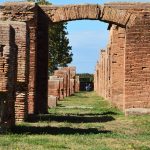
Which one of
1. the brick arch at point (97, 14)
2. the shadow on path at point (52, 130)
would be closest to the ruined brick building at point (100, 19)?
the brick arch at point (97, 14)

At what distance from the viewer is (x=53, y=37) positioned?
2400 inches

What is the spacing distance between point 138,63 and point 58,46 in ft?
138

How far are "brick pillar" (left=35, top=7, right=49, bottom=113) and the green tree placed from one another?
1509 inches

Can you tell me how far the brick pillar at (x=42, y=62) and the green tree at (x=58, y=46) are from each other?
126 feet

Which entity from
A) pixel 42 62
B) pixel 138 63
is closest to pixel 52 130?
pixel 138 63

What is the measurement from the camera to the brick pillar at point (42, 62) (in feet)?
68.5

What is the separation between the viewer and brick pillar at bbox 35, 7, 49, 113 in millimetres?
20877

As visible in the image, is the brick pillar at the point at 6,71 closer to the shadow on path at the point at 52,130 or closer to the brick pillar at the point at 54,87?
the shadow on path at the point at 52,130

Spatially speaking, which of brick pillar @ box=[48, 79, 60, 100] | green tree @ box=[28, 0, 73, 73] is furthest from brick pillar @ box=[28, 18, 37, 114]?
green tree @ box=[28, 0, 73, 73]

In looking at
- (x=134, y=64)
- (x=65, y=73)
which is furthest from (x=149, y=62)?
(x=65, y=73)

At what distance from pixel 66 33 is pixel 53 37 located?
207 centimetres

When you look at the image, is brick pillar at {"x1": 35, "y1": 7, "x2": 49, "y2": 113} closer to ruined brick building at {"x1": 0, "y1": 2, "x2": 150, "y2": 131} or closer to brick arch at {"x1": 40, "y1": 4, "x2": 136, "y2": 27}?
ruined brick building at {"x1": 0, "y1": 2, "x2": 150, "y2": 131}

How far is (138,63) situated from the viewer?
67.2ft

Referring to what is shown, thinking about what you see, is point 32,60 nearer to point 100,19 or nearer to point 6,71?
point 100,19
